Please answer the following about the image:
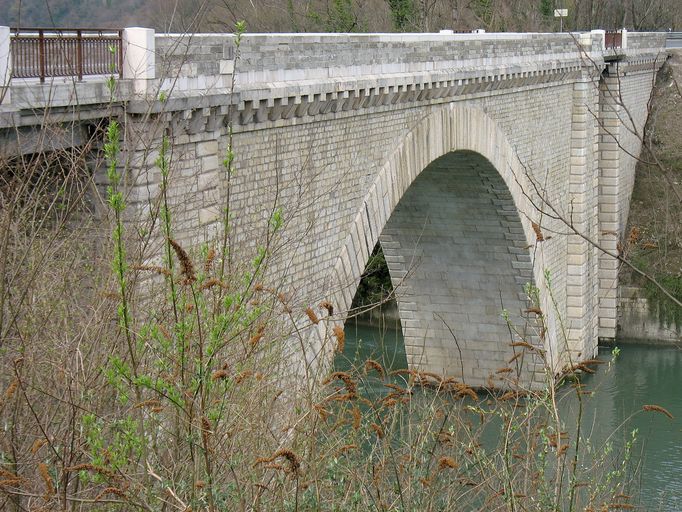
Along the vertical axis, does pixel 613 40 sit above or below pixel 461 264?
above

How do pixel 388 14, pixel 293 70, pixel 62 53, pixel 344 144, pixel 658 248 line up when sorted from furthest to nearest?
pixel 388 14, pixel 658 248, pixel 344 144, pixel 293 70, pixel 62 53

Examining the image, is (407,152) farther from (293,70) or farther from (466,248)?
(466,248)

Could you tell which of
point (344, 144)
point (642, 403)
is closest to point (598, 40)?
point (642, 403)

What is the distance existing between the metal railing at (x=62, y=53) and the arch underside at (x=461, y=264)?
11.9m

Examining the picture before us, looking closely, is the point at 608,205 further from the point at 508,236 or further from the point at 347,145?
the point at 347,145

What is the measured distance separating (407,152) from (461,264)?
858 cm

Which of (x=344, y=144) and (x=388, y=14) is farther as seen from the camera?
(x=388, y=14)

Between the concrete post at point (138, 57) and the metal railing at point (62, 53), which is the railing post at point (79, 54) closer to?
the metal railing at point (62, 53)

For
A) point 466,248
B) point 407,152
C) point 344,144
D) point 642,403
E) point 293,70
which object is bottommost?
point 642,403

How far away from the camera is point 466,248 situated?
78.6ft

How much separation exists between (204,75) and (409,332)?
50.6 feet

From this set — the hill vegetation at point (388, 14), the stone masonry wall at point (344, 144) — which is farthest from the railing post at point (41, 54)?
the hill vegetation at point (388, 14)

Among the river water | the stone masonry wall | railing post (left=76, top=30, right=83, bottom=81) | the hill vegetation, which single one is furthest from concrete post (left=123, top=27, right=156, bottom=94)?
the hill vegetation

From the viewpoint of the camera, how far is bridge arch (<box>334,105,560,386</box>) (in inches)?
764
